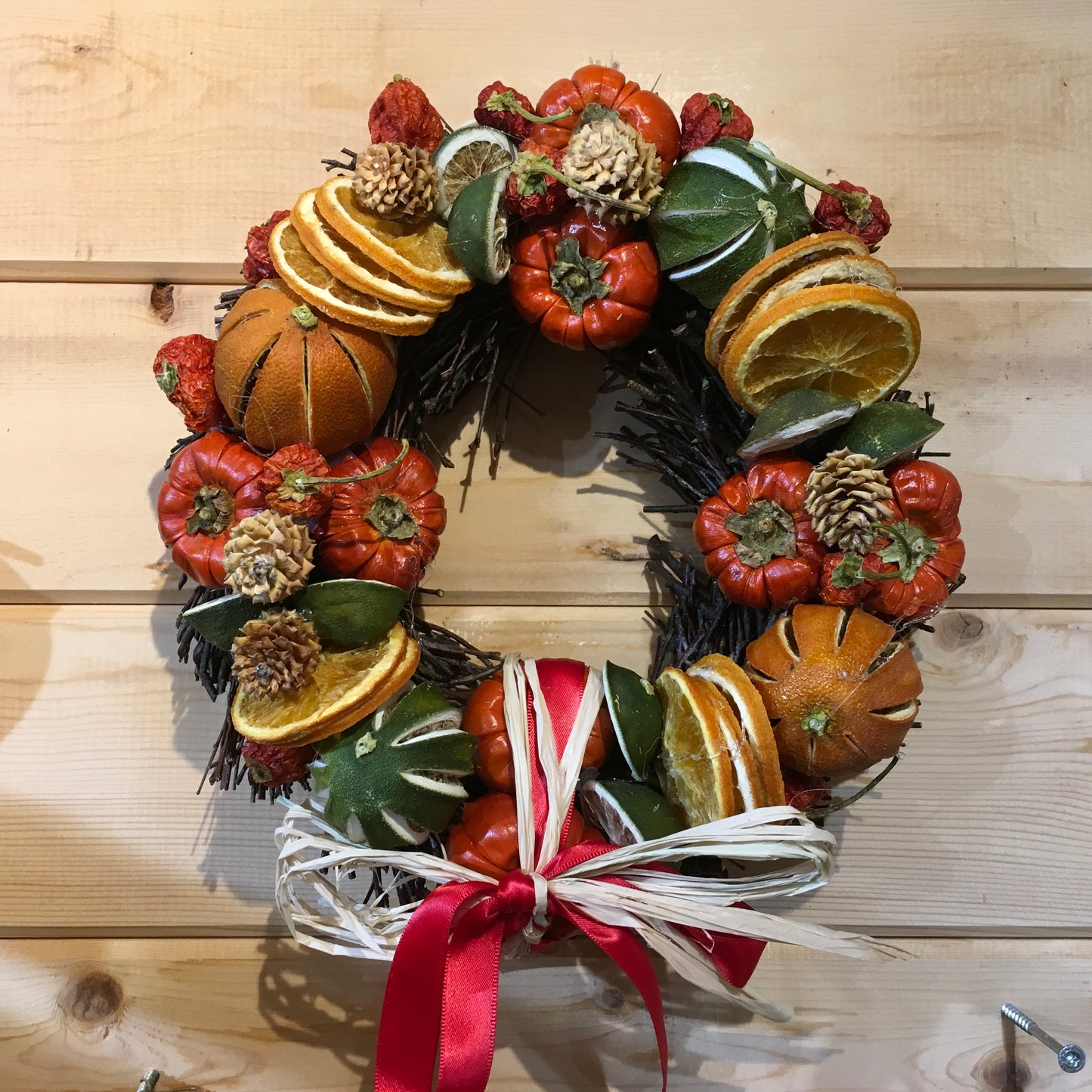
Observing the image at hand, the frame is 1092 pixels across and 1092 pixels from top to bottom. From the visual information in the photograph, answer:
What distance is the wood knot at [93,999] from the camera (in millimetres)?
1053

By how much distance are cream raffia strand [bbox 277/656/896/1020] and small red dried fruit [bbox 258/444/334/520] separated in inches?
10.5

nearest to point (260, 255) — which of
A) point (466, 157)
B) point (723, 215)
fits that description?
point (466, 157)

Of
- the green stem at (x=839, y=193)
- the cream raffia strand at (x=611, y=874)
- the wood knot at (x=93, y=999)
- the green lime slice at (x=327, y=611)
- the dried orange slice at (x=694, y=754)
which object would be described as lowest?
the wood knot at (x=93, y=999)

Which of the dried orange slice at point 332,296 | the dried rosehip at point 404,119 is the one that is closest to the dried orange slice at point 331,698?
the dried orange slice at point 332,296

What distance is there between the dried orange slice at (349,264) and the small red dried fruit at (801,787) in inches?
24.2

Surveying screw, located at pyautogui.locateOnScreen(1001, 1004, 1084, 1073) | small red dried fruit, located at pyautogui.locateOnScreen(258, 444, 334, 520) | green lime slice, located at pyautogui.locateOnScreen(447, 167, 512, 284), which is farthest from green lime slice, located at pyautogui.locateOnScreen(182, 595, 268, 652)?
screw, located at pyautogui.locateOnScreen(1001, 1004, 1084, 1073)

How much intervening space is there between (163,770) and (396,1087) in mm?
496

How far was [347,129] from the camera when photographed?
1.10 metres

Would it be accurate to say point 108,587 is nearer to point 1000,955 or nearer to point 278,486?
point 278,486

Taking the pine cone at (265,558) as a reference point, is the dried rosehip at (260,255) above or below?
above

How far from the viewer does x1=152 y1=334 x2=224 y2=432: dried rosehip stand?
2.89ft

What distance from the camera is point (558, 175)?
32.6 inches

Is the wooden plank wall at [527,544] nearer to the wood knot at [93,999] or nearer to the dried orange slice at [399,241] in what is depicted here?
the wood knot at [93,999]

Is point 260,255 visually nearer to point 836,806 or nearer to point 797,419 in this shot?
point 797,419
